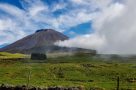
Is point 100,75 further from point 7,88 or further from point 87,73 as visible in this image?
point 7,88

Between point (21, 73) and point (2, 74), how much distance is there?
5.87 meters

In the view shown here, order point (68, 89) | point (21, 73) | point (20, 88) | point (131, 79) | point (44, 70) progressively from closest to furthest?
1. point (68, 89)
2. point (20, 88)
3. point (131, 79)
4. point (21, 73)
5. point (44, 70)

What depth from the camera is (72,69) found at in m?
122

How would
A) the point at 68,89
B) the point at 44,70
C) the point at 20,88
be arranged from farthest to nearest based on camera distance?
1. the point at 44,70
2. the point at 20,88
3. the point at 68,89

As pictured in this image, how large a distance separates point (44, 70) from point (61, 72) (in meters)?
7.54

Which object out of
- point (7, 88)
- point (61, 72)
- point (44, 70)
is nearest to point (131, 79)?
point (61, 72)

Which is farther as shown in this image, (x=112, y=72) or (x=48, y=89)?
(x=112, y=72)

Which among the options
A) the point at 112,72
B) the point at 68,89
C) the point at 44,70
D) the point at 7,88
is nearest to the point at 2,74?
the point at 44,70

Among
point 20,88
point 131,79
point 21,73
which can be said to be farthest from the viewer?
point 21,73

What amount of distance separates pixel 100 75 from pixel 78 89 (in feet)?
223

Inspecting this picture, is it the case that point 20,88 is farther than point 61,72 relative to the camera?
No

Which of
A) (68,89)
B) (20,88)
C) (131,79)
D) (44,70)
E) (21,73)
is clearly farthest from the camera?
(44,70)

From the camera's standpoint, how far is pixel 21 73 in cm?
10669

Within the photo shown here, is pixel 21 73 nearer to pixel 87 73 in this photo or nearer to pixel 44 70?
pixel 44 70
